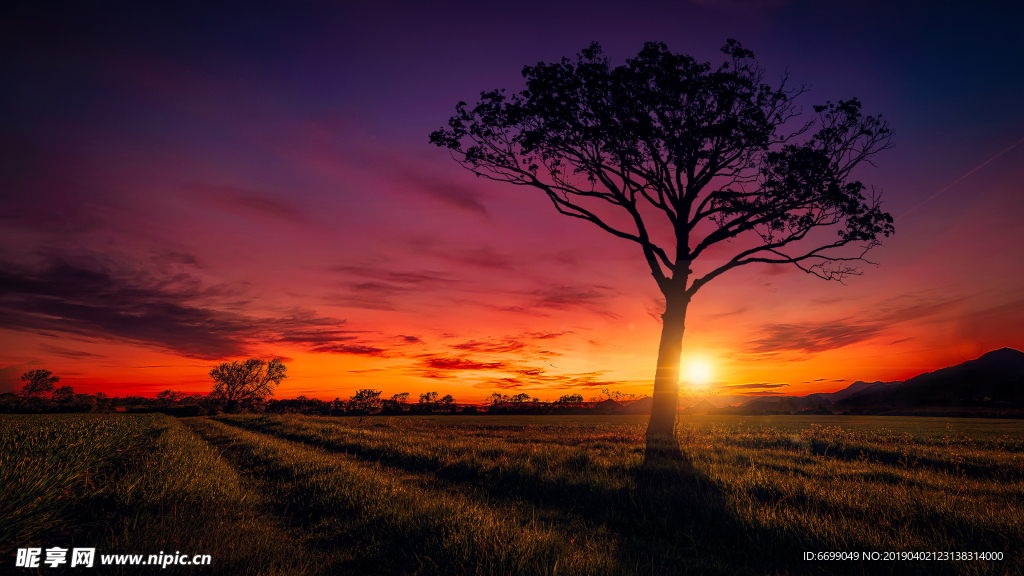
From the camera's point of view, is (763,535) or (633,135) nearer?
(763,535)

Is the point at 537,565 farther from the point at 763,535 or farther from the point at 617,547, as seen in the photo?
the point at 763,535

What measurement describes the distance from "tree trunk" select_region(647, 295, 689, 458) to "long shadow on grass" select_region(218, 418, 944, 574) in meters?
5.89

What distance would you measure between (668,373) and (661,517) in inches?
409

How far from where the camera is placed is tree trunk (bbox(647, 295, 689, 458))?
617 inches

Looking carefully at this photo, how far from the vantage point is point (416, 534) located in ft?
17.7

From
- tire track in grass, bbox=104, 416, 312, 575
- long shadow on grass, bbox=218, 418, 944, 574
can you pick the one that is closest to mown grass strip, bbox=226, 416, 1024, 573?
long shadow on grass, bbox=218, 418, 944, 574

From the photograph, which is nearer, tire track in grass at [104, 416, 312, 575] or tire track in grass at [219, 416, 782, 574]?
tire track in grass at [104, 416, 312, 575]

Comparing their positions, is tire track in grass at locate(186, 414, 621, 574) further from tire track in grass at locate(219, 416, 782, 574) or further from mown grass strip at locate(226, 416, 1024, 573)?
mown grass strip at locate(226, 416, 1024, 573)

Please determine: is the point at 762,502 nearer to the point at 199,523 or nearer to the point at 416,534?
the point at 416,534

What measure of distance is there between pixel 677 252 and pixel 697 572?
1461 centimetres

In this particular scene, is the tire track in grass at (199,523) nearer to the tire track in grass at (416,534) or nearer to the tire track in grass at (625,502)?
the tire track in grass at (416,534)

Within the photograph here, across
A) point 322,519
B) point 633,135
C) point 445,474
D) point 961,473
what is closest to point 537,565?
point 322,519

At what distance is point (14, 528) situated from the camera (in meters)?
4.54


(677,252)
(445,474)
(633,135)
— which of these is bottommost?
(445,474)
